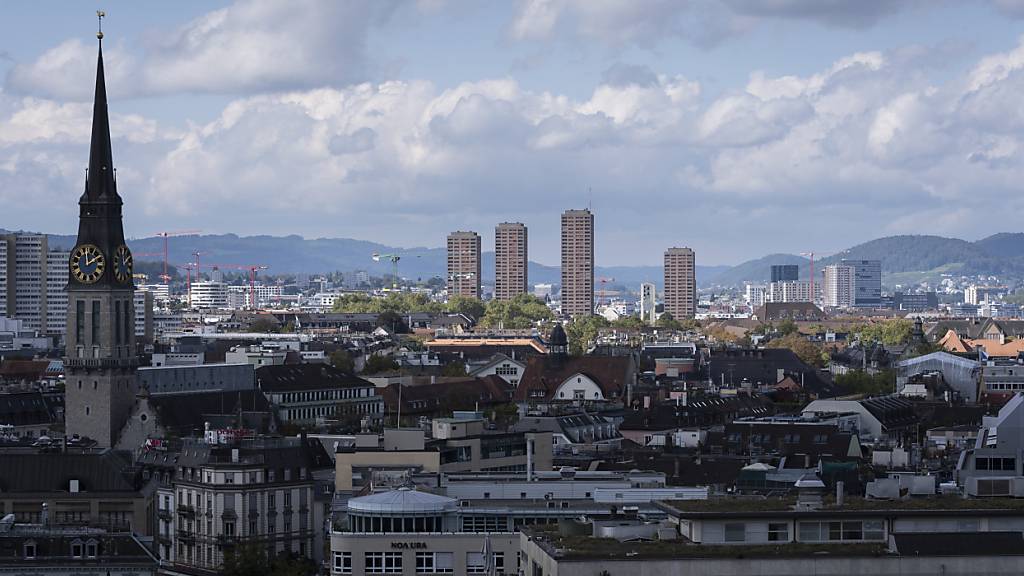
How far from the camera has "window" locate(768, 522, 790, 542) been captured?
50219mm

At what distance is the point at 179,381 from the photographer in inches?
6255

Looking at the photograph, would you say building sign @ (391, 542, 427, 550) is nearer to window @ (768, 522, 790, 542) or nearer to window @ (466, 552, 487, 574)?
window @ (466, 552, 487, 574)

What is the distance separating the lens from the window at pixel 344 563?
209 ft

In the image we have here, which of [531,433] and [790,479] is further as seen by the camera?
[531,433]

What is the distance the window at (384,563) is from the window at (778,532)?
50.3 ft

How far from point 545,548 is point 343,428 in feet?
272

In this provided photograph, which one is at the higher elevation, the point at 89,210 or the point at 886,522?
the point at 89,210

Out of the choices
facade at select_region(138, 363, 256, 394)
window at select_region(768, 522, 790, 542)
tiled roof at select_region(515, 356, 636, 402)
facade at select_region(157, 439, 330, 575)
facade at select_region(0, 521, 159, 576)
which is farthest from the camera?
tiled roof at select_region(515, 356, 636, 402)

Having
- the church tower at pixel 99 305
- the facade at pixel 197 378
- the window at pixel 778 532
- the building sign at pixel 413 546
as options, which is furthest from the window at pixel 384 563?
the facade at pixel 197 378

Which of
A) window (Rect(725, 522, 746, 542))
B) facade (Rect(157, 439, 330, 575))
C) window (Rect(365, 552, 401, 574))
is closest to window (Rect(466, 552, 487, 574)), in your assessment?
window (Rect(365, 552, 401, 574))

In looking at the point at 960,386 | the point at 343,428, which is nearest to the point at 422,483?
the point at 343,428

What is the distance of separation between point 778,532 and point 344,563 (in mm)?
16425

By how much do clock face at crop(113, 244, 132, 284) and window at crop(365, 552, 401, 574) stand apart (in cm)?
7164

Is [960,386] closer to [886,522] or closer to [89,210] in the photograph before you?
[89,210]
